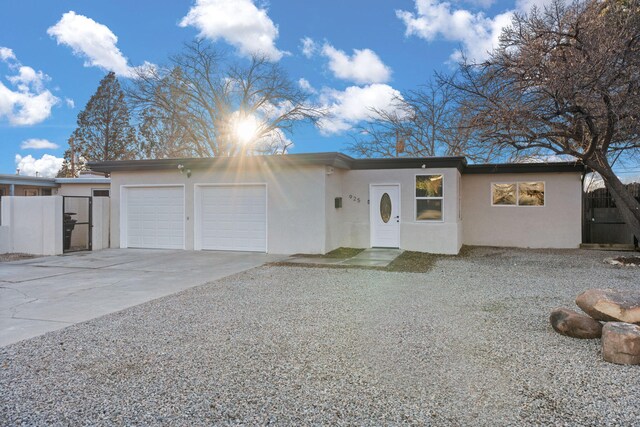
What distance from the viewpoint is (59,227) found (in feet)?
40.1

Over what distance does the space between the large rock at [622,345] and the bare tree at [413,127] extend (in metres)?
18.5

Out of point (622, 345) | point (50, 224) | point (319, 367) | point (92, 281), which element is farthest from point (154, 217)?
point (622, 345)

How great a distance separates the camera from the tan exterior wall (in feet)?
44.9

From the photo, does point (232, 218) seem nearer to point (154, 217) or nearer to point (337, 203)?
point (154, 217)

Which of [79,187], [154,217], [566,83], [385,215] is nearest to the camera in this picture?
[566,83]

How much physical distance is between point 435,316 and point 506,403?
2393 mm

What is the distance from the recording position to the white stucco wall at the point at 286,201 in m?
11.9

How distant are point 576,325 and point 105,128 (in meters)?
34.6

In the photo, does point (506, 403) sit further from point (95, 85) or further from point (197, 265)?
point (95, 85)

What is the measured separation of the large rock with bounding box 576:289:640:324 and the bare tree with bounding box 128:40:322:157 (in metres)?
23.9

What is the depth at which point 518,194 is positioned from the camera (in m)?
14.1

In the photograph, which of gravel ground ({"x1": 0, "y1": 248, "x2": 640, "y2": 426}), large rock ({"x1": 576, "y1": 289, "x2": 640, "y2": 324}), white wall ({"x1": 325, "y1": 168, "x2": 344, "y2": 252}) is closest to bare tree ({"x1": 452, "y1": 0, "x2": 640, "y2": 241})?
white wall ({"x1": 325, "y1": 168, "x2": 344, "y2": 252})

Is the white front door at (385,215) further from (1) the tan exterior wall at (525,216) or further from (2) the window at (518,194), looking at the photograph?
(2) the window at (518,194)

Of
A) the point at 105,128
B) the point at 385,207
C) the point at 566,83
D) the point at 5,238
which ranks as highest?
the point at 105,128
